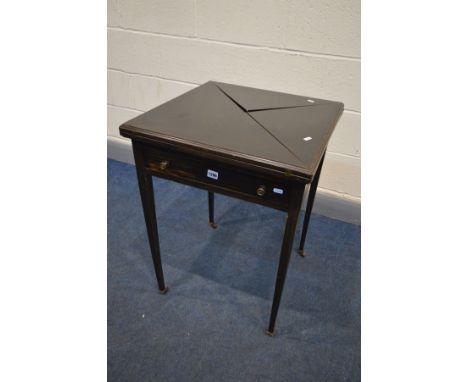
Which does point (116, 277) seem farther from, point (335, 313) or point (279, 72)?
point (279, 72)

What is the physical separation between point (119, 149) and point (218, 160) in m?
1.42

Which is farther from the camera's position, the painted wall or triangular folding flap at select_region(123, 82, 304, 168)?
the painted wall

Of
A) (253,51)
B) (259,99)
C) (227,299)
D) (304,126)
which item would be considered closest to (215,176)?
(304,126)

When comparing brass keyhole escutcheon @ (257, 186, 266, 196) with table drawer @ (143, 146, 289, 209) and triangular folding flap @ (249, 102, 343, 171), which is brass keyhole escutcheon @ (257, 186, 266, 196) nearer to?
table drawer @ (143, 146, 289, 209)

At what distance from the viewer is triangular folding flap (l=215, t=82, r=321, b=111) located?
3.08 ft

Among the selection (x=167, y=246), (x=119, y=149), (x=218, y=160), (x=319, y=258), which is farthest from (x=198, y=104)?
(x=119, y=149)

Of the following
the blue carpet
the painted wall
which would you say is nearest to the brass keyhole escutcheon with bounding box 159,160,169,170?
the blue carpet

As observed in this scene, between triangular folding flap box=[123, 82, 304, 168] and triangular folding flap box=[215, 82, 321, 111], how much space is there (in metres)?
0.05

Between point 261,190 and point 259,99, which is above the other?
point 259,99

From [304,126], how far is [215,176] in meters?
0.29

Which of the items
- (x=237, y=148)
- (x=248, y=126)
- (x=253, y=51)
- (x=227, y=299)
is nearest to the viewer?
(x=237, y=148)

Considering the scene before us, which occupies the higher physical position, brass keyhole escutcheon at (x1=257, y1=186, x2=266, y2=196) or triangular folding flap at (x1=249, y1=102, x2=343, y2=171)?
triangular folding flap at (x1=249, y1=102, x2=343, y2=171)

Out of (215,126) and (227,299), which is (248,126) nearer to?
(215,126)

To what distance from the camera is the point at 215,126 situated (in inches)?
30.7
